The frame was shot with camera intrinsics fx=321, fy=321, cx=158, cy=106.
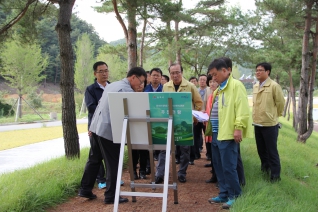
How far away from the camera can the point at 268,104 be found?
17.3 feet

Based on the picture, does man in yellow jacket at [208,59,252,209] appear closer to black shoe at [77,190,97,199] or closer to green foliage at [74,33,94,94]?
black shoe at [77,190,97,199]

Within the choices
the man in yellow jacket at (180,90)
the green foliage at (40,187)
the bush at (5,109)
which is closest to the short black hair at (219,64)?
the man in yellow jacket at (180,90)

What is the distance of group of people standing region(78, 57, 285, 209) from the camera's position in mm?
3844

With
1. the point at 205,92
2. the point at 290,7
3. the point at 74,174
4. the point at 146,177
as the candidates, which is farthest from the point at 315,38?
the point at 74,174

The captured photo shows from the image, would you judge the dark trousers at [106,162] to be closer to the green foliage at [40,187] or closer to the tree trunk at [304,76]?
the green foliage at [40,187]

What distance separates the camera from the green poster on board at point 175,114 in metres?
3.45

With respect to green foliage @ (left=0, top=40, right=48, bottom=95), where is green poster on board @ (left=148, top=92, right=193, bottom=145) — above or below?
below

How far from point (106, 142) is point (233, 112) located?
5.29 ft

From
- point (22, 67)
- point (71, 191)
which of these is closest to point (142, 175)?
point (71, 191)

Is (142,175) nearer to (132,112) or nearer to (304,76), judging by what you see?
(132,112)

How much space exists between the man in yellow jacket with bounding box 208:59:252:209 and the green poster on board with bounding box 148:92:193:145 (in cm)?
49

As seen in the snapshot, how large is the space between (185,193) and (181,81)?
1881 millimetres

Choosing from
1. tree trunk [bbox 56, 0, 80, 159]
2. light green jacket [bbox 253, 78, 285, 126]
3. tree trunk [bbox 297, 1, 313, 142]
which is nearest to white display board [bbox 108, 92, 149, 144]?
light green jacket [bbox 253, 78, 285, 126]

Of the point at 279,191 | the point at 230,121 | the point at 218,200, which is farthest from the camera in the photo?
the point at 279,191
